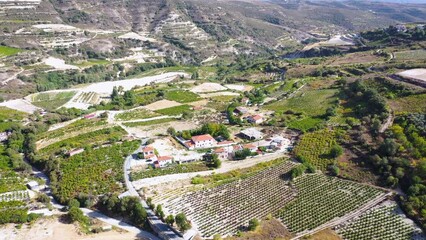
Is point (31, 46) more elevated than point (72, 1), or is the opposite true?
point (72, 1)

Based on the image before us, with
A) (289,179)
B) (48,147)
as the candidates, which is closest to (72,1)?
(48,147)

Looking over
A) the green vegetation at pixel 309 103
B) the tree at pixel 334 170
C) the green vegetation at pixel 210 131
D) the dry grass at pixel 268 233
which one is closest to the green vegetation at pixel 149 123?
the green vegetation at pixel 210 131

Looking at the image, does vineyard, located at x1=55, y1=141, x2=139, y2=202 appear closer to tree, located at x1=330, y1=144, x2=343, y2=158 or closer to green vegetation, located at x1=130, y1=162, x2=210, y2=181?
green vegetation, located at x1=130, y1=162, x2=210, y2=181

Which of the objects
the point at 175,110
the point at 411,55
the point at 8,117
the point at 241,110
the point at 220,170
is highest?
the point at 411,55

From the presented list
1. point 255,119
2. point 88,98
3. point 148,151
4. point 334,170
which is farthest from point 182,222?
point 88,98

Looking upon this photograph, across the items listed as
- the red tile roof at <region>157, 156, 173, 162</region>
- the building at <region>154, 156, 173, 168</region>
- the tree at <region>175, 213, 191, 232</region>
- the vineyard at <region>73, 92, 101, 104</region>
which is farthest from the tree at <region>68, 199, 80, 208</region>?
the vineyard at <region>73, 92, 101, 104</region>

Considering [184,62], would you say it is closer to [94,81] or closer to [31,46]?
[94,81]

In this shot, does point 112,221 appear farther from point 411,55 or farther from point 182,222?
point 411,55
